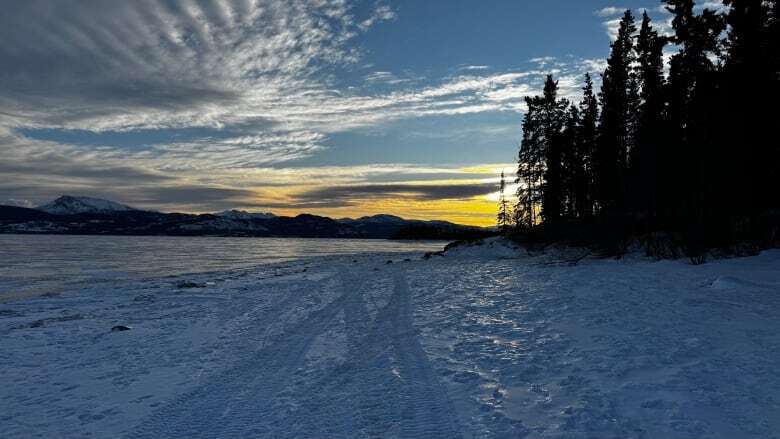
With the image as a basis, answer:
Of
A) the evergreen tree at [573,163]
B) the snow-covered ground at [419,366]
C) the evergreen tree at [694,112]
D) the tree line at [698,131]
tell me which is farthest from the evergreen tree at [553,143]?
the snow-covered ground at [419,366]

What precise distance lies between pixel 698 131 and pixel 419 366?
29943 mm

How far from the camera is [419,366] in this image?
825 centimetres

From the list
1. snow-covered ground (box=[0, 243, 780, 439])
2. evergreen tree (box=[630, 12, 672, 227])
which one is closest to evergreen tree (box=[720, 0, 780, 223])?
evergreen tree (box=[630, 12, 672, 227])

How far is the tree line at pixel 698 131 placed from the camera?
2400 centimetres

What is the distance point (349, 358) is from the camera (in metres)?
9.03

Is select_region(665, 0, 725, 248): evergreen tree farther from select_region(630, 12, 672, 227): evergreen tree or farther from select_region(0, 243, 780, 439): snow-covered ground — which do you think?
select_region(0, 243, 780, 439): snow-covered ground

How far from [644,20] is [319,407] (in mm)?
45099

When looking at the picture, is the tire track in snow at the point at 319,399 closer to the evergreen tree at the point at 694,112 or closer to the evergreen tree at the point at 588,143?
the evergreen tree at the point at 694,112

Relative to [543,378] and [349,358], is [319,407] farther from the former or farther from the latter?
[543,378]

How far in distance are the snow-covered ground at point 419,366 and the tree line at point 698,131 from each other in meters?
10.6

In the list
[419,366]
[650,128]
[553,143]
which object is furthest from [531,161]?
[419,366]

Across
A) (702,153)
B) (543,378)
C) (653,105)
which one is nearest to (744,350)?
(543,378)

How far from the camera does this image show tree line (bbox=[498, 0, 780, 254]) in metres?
24.0

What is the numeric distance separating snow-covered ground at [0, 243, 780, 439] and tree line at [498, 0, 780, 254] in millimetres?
10579
